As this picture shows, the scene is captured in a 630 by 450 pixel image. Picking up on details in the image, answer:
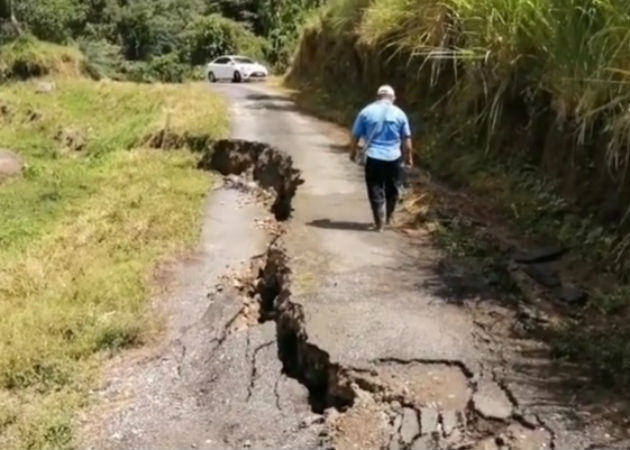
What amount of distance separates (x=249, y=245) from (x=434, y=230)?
9.05ft

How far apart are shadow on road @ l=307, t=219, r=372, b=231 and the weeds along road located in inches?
1.3

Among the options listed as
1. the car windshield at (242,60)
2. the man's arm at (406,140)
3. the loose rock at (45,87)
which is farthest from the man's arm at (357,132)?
the car windshield at (242,60)

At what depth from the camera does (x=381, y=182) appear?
970 centimetres

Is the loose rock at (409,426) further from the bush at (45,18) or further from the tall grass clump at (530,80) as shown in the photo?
the bush at (45,18)

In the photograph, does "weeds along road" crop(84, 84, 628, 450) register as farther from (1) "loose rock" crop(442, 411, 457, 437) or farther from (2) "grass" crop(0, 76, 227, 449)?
(2) "grass" crop(0, 76, 227, 449)

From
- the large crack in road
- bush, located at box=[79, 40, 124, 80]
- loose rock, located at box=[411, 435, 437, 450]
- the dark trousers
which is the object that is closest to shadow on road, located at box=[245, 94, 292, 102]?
bush, located at box=[79, 40, 124, 80]

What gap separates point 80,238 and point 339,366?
265 inches

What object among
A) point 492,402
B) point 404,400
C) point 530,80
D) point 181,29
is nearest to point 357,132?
point 530,80

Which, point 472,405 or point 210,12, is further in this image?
point 210,12

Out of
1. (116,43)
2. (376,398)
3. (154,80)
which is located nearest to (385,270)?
(376,398)

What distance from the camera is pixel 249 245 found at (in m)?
A: 11.4

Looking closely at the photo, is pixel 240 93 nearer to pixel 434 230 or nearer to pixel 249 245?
pixel 249 245

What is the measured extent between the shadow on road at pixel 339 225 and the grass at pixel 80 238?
192 centimetres

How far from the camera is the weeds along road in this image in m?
5.68
